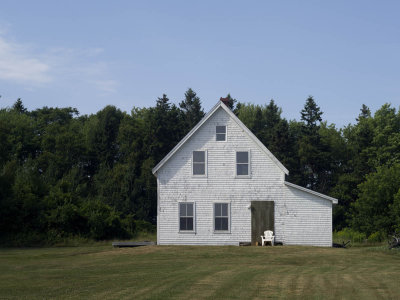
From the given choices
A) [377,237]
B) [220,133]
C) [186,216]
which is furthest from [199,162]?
[377,237]

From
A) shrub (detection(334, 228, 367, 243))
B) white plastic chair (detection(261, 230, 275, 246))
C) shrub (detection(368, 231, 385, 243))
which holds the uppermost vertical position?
white plastic chair (detection(261, 230, 275, 246))

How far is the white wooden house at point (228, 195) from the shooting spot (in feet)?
102

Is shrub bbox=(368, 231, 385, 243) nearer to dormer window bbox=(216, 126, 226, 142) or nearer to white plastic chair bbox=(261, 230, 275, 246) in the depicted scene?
white plastic chair bbox=(261, 230, 275, 246)

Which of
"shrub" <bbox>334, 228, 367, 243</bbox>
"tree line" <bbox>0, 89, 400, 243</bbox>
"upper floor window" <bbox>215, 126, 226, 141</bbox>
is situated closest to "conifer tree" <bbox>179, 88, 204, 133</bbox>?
"tree line" <bbox>0, 89, 400, 243</bbox>

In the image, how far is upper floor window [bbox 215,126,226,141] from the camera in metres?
32.0

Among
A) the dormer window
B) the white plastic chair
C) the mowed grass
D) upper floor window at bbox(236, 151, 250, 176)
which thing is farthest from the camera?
the dormer window

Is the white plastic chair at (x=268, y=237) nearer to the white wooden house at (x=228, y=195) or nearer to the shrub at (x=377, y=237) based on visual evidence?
the white wooden house at (x=228, y=195)

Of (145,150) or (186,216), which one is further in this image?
(145,150)

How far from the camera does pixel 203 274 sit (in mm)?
18016

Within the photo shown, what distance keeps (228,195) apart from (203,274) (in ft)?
45.4

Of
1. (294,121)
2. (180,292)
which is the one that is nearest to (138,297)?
(180,292)

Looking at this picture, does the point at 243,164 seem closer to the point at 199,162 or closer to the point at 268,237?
the point at 199,162

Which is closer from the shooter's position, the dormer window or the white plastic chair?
the white plastic chair

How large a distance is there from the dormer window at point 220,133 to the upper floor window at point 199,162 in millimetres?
1181
